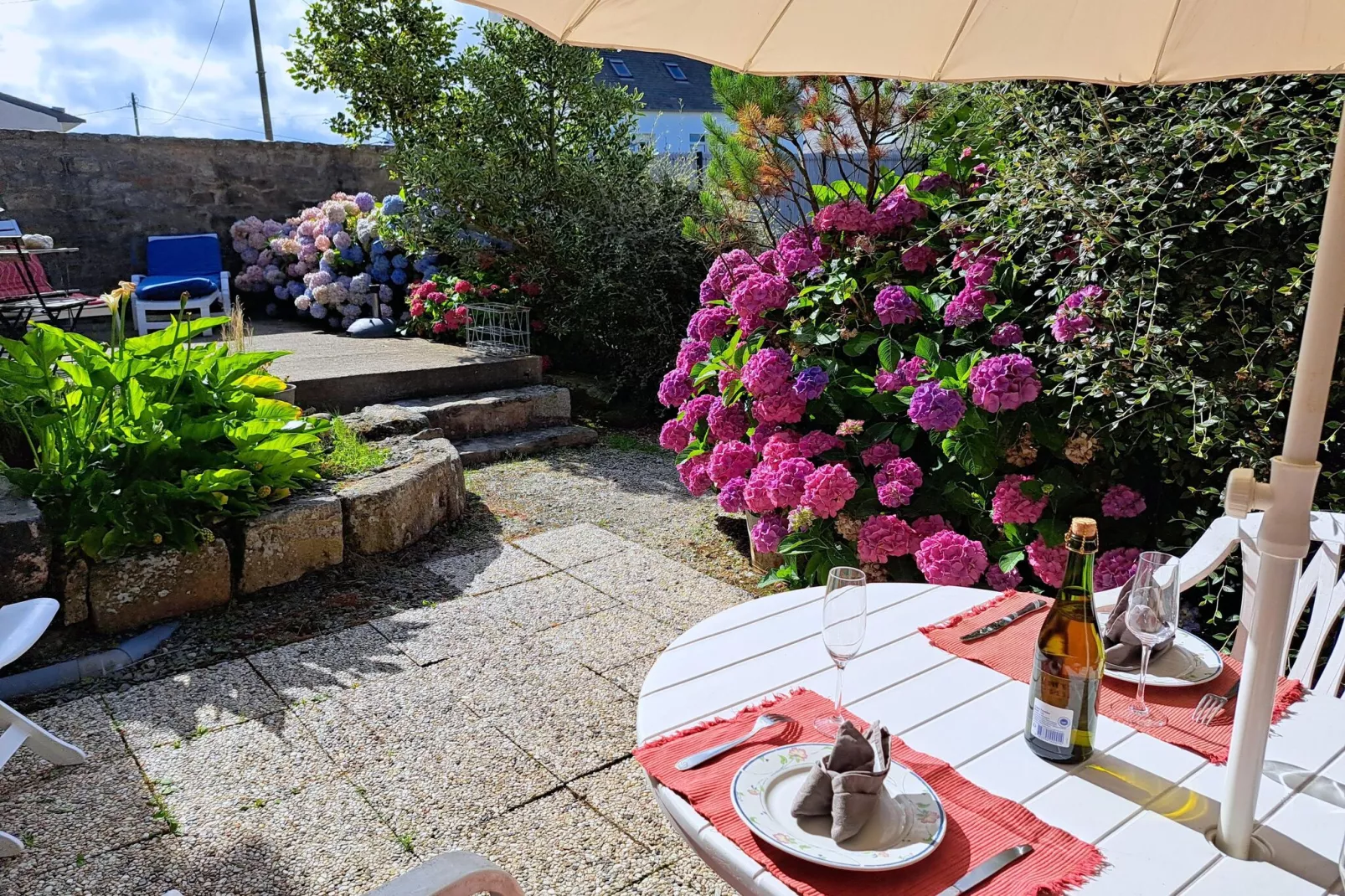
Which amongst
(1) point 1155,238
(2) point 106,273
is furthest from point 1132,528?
(2) point 106,273

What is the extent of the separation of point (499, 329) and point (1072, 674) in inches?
228

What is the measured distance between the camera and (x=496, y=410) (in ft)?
19.7

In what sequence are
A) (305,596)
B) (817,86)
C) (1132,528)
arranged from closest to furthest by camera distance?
1. (1132,528)
2. (305,596)
3. (817,86)

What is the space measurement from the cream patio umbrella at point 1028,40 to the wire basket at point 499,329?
17.4 feet

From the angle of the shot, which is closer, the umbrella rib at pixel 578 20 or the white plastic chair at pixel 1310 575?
the umbrella rib at pixel 578 20

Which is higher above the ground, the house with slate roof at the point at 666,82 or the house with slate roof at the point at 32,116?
the house with slate roof at the point at 666,82

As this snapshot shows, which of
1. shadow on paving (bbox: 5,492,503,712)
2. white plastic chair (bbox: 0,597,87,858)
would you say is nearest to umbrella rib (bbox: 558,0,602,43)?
white plastic chair (bbox: 0,597,87,858)

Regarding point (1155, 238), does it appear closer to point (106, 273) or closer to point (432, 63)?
point (432, 63)

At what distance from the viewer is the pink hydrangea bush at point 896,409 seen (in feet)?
9.73

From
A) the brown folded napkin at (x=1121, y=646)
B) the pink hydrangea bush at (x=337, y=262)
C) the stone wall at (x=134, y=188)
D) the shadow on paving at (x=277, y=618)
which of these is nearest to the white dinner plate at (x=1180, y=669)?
the brown folded napkin at (x=1121, y=646)

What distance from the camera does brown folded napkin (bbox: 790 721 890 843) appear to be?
1140mm

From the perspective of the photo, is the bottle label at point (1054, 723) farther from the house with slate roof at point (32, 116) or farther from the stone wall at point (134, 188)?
the house with slate roof at point (32, 116)

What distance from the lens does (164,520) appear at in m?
3.25

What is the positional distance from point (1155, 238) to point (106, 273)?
9217 millimetres
